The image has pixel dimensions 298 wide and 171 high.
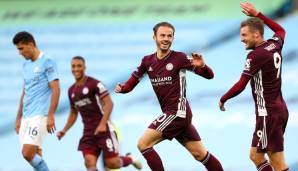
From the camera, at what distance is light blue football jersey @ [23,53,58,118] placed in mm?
12430

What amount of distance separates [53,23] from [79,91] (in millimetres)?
7427

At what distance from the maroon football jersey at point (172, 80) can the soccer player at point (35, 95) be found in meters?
1.90

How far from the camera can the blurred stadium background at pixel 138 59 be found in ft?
54.4

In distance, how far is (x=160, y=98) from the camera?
36.3ft

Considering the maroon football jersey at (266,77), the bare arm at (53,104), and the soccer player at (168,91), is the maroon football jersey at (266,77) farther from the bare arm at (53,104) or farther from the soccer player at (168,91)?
the bare arm at (53,104)

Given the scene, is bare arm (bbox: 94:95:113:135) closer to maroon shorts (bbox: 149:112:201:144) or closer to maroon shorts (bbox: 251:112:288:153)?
maroon shorts (bbox: 149:112:201:144)

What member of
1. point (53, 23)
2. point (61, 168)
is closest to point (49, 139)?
point (61, 168)

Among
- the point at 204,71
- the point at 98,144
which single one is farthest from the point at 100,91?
the point at 204,71

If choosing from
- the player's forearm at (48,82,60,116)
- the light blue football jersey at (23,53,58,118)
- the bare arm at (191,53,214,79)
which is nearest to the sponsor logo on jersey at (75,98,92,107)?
the light blue football jersey at (23,53,58,118)

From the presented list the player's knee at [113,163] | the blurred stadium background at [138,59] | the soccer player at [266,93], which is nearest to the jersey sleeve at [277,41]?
the soccer player at [266,93]

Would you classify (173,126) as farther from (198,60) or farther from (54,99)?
(54,99)

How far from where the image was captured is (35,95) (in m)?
12.5

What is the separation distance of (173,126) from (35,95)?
2419 mm

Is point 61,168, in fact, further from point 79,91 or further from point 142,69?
point 142,69
